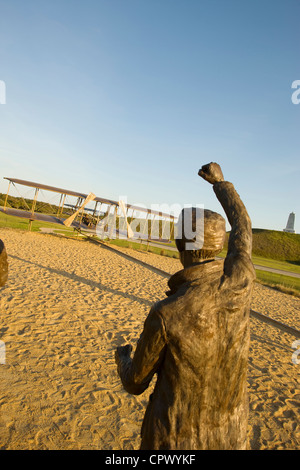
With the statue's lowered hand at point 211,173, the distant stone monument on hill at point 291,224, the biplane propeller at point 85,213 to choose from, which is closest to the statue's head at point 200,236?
the statue's lowered hand at point 211,173

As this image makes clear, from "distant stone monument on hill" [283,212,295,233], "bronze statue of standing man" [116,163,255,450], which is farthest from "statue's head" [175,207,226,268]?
"distant stone monument on hill" [283,212,295,233]

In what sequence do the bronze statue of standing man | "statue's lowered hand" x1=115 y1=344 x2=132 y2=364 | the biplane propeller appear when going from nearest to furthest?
the bronze statue of standing man, "statue's lowered hand" x1=115 y1=344 x2=132 y2=364, the biplane propeller

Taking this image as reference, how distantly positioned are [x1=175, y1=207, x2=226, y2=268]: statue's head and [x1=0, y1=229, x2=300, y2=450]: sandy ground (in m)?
2.64

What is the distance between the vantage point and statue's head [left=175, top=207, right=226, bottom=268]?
4.05 ft

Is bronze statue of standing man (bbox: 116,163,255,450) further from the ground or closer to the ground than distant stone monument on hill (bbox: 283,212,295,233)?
closer to the ground

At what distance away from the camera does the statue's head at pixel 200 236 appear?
123cm

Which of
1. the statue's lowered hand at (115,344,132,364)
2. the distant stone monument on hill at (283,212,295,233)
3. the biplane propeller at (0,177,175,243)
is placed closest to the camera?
the statue's lowered hand at (115,344,132,364)

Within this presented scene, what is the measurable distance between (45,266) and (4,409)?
7.93 m

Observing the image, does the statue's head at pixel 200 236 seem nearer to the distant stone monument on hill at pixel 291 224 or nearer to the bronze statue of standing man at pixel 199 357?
the bronze statue of standing man at pixel 199 357

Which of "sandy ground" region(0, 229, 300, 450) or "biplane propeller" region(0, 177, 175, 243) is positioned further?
"biplane propeller" region(0, 177, 175, 243)

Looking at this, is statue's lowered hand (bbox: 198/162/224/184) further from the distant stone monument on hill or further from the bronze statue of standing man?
the distant stone monument on hill

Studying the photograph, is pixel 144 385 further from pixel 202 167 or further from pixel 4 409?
pixel 4 409

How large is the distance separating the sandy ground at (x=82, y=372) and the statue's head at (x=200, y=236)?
8.65 feet

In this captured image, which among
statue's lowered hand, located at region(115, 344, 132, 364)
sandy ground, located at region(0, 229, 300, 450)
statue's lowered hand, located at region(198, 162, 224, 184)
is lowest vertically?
sandy ground, located at region(0, 229, 300, 450)
